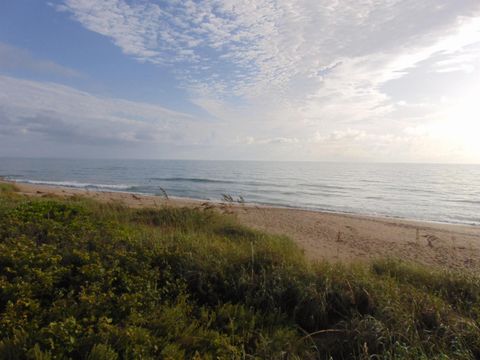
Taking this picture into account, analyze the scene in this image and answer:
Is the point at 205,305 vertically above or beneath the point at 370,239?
above

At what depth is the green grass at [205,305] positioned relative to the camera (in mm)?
2518

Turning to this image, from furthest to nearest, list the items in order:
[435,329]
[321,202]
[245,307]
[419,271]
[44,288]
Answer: [321,202] → [419,271] → [245,307] → [435,329] → [44,288]

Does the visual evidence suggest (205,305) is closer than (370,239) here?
Yes

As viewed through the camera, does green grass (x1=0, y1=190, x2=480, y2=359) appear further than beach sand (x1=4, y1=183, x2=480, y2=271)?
No

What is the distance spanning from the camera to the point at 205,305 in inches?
144

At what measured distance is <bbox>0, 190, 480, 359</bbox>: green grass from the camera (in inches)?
99.1

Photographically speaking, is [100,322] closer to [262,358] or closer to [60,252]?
[262,358]

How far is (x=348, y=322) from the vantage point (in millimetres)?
3443

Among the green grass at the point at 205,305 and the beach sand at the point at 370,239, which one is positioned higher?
the green grass at the point at 205,305

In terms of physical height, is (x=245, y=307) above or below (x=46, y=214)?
below

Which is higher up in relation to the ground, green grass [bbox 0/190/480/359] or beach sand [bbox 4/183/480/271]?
green grass [bbox 0/190/480/359]

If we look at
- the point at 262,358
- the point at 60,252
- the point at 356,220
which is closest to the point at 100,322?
the point at 262,358

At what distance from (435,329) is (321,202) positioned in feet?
67.3

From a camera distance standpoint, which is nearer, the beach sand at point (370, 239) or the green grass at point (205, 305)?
the green grass at point (205, 305)
